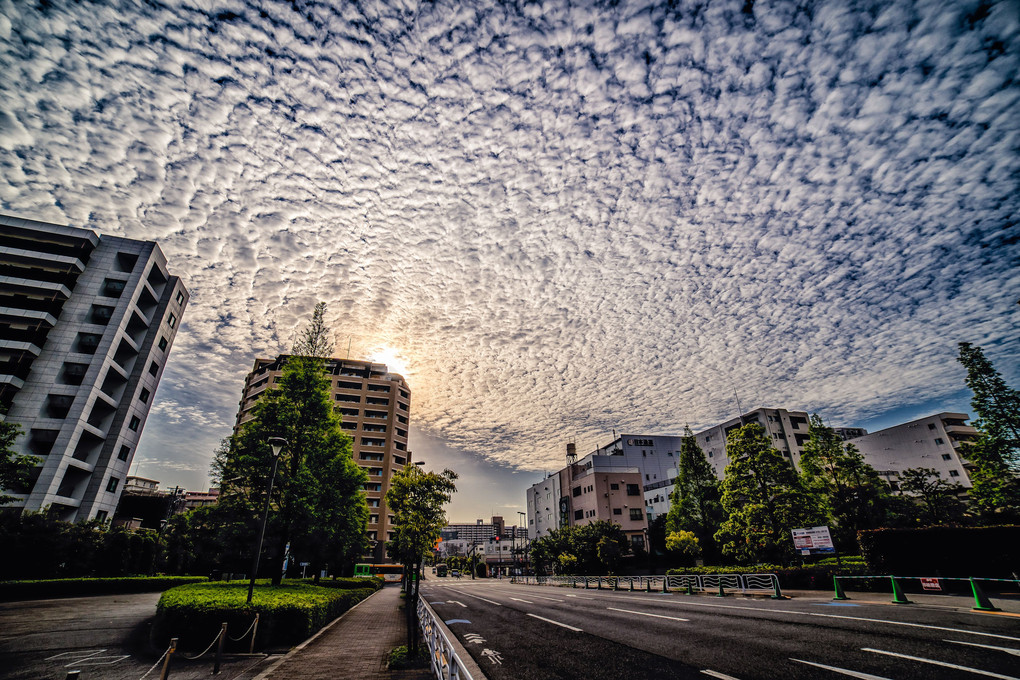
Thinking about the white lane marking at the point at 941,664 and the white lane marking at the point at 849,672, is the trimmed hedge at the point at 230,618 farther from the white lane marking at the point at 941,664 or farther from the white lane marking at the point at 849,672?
the white lane marking at the point at 941,664

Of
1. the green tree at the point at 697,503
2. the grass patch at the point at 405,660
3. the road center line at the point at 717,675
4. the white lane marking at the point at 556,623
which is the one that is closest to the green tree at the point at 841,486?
the green tree at the point at 697,503

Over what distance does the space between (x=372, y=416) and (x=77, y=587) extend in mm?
52264

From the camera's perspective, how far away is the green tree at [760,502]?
88.4 feet

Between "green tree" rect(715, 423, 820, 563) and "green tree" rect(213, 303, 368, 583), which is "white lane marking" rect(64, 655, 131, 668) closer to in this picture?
"green tree" rect(213, 303, 368, 583)

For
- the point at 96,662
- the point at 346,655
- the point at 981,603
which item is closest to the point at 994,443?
the point at 981,603

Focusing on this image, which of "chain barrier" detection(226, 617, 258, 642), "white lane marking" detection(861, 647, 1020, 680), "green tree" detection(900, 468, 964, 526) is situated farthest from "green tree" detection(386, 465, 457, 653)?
"green tree" detection(900, 468, 964, 526)

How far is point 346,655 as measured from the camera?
10117 mm

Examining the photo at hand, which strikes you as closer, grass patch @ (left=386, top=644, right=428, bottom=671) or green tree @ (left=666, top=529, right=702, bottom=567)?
grass patch @ (left=386, top=644, right=428, bottom=671)

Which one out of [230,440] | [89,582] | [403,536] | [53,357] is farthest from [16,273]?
[403,536]

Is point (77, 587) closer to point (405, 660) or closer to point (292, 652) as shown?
point (292, 652)

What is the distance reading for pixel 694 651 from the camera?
8.05 m

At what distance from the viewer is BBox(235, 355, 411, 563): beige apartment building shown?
6900cm

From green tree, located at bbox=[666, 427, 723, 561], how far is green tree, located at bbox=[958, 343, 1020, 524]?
1852 cm

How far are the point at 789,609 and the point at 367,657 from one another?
13529mm
